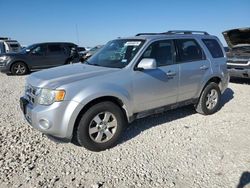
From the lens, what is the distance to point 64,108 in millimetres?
3559

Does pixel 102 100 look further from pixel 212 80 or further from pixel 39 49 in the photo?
pixel 39 49

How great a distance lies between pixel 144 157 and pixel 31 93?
2038 mm

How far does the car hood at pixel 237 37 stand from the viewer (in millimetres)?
9193

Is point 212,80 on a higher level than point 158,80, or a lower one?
lower

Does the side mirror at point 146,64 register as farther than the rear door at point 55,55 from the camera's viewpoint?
No

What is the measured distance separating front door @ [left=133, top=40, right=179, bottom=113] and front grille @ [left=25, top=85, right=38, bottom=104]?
160cm

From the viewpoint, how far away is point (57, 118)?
3.54 m

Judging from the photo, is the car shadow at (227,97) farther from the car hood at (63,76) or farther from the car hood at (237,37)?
the car hood at (63,76)

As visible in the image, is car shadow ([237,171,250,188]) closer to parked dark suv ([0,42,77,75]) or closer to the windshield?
the windshield

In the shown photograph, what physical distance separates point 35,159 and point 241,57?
27.2 feet

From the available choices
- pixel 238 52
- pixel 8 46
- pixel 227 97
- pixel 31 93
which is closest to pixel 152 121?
pixel 31 93

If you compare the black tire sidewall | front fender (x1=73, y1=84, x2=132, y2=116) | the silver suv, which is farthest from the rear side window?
front fender (x1=73, y1=84, x2=132, y2=116)

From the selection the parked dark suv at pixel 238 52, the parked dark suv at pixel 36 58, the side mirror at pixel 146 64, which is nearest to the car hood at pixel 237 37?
the parked dark suv at pixel 238 52

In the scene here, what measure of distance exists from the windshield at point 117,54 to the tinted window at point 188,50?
0.91 metres
